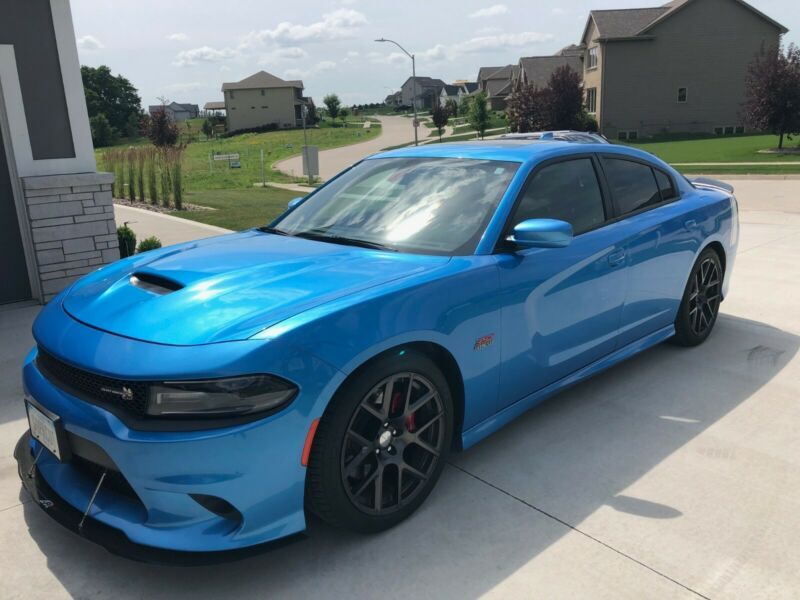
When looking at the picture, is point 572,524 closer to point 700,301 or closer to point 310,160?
point 700,301

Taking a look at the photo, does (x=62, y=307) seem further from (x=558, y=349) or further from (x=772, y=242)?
(x=772, y=242)

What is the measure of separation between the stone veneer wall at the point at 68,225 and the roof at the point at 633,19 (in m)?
48.2

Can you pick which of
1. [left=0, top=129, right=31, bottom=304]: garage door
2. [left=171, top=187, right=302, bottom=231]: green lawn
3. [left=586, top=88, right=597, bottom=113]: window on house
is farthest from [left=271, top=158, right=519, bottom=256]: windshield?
[left=586, top=88, right=597, bottom=113]: window on house

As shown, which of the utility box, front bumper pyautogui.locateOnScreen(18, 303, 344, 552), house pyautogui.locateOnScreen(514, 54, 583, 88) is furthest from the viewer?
house pyautogui.locateOnScreen(514, 54, 583, 88)

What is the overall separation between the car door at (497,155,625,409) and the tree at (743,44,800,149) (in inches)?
1205

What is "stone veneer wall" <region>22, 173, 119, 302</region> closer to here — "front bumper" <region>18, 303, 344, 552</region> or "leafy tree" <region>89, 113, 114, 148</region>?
"front bumper" <region>18, 303, 344, 552</region>

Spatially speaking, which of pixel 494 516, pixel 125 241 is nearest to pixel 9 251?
pixel 125 241

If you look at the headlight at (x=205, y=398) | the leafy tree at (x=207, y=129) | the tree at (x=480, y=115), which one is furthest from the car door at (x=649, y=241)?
the leafy tree at (x=207, y=129)

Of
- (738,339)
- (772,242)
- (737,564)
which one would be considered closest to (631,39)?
(772,242)

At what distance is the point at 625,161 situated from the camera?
4.30 metres

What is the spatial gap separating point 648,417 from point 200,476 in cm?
273

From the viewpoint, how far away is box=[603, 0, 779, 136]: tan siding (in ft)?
157

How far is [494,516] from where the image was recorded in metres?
2.93

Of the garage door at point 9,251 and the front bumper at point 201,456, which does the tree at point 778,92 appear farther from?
the front bumper at point 201,456
